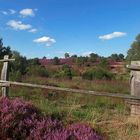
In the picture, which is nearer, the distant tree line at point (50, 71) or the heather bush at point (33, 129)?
the heather bush at point (33, 129)

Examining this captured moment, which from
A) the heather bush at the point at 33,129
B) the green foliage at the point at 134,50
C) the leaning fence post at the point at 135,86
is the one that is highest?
the green foliage at the point at 134,50

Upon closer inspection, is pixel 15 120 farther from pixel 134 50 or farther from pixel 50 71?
pixel 134 50

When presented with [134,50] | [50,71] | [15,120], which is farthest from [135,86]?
[134,50]

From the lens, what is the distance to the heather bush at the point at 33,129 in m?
5.18

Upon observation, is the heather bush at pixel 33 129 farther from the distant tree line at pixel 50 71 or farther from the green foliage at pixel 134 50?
the green foliage at pixel 134 50

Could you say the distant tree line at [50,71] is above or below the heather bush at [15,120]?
above

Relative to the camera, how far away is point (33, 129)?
5.51m

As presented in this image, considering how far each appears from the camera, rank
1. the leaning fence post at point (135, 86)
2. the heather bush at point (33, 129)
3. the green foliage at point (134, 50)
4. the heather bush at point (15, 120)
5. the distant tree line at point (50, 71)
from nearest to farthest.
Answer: the heather bush at point (33, 129) → the heather bush at point (15, 120) → the leaning fence post at point (135, 86) → the distant tree line at point (50, 71) → the green foliage at point (134, 50)

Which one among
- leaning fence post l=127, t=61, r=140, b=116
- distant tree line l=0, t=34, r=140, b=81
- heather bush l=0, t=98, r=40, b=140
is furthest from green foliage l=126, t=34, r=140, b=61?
heather bush l=0, t=98, r=40, b=140

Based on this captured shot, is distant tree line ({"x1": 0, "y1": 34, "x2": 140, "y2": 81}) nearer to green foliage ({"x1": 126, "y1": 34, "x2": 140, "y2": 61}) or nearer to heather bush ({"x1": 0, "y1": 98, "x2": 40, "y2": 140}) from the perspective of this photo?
green foliage ({"x1": 126, "y1": 34, "x2": 140, "y2": 61})

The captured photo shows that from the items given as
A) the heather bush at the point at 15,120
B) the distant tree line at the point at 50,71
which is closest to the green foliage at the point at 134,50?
the distant tree line at the point at 50,71

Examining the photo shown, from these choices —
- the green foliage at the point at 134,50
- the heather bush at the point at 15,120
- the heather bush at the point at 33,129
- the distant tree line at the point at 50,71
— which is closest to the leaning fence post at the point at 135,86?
the heather bush at the point at 15,120

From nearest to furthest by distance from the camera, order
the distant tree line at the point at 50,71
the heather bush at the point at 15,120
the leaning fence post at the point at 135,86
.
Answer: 1. the heather bush at the point at 15,120
2. the leaning fence post at the point at 135,86
3. the distant tree line at the point at 50,71

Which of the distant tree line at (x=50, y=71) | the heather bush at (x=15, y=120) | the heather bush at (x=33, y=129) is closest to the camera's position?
the heather bush at (x=33, y=129)
